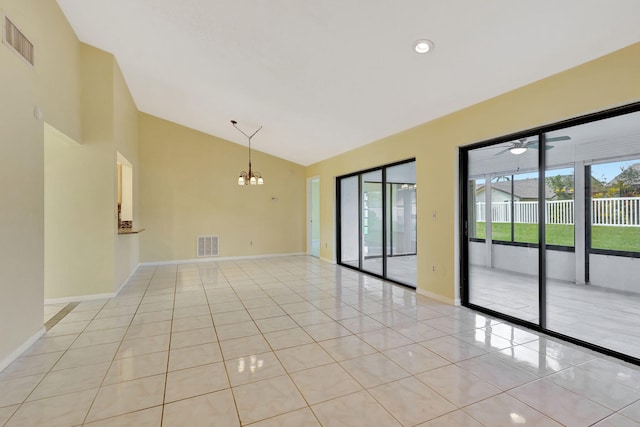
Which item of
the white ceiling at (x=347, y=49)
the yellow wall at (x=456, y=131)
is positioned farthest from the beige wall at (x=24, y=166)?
the yellow wall at (x=456, y=131)

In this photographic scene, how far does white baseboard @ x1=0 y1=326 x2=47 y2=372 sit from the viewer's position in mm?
2434

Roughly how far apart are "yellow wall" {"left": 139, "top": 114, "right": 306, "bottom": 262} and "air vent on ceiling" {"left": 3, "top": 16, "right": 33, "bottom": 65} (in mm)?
4278

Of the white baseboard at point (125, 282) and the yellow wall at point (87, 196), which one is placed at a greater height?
the yellow wall at point (87, 196)

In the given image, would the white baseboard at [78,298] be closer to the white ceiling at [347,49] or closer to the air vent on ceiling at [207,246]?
the air vent on ceiling at [207,246]

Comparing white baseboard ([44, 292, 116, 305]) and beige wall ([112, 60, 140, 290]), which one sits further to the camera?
beige wall ([112, 60, 140, 290])

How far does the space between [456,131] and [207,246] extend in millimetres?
6178

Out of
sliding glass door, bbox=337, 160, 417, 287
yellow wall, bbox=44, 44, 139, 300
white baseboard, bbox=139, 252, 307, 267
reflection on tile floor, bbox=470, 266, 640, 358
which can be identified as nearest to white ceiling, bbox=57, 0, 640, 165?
yellow wall, bbox=44, 44, 139, 300

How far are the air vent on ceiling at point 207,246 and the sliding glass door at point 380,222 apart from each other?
315 cm

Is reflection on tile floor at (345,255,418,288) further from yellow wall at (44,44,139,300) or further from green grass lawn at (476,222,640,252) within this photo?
yellow wall at (44,44,139,300)

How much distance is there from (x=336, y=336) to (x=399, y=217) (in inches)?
116

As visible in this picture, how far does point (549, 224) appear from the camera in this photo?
125 inches

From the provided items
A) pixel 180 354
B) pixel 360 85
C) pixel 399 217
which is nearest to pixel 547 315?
pixel 399 217

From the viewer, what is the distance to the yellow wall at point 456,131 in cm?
252

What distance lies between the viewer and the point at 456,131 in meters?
3.95
